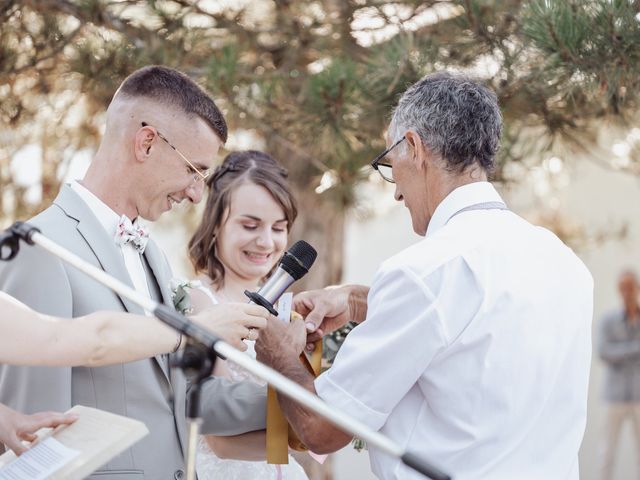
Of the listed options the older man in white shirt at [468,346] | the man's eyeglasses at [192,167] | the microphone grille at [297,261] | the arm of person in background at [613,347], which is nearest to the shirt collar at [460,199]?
the older man in white shirt at [468,346]

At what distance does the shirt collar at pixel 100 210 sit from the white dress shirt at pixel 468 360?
0.76 meters

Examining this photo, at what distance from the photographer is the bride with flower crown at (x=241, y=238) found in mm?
3781

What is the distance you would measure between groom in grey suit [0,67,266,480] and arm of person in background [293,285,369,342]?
28cm

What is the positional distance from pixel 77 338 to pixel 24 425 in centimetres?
26

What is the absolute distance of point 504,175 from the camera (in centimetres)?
493

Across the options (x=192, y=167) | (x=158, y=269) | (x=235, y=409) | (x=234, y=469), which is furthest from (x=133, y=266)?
(x=234, y=469)

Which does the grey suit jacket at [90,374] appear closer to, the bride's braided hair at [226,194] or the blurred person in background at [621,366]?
the bride's braided hair at [226,194]

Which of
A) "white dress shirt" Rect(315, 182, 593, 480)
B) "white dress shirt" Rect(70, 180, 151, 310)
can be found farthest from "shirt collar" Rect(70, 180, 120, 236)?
"white dress shirt" Rect(315, 182, 593, 480)

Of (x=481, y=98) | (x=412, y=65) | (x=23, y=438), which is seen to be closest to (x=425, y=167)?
(x=481, y=98)

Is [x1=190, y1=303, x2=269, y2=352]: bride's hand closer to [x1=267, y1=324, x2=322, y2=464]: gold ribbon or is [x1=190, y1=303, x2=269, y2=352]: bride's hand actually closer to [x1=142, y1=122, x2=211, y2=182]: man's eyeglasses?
[x1=267, y1=324, x2=322, y2=464]: gold ribbon

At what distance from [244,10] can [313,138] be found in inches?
39.5

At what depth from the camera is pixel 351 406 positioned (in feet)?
7.73

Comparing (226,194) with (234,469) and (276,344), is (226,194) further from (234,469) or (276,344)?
(276,344)

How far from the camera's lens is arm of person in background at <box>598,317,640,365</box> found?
8.60 meters
